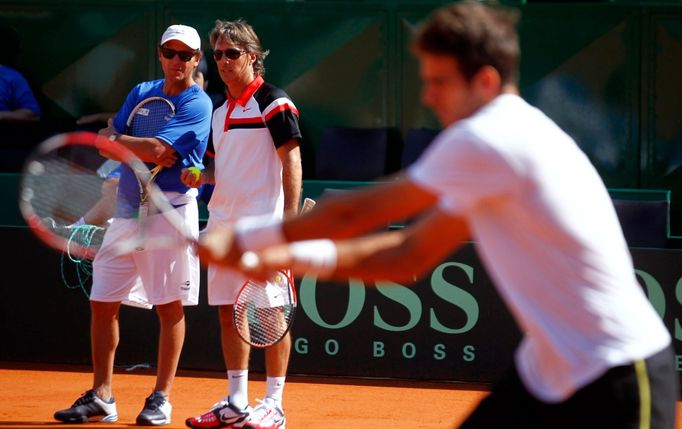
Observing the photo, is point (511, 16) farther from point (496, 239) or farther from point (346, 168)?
point (346, 168)

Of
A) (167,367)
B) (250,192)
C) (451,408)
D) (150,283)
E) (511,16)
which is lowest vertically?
(451,408)

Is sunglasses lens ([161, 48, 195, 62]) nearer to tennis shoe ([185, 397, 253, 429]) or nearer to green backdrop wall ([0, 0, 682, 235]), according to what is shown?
tennis shoe ([185, 397, 253, 429])

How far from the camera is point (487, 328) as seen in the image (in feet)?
24.2

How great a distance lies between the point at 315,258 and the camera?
9.23 ft

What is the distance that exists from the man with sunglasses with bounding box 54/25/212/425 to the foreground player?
10.7ft

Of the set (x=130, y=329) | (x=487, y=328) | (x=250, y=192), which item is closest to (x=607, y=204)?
(x=250, y=192)

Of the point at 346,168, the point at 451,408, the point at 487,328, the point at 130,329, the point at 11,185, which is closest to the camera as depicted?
the point at 451,408

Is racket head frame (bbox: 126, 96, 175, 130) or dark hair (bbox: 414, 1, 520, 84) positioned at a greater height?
dark hair (bbox: 414, 1, 520, 84)

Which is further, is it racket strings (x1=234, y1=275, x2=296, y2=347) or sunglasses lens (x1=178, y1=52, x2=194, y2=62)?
sunglasses lens (x1=178, y1=52, x2=194, y2=62)

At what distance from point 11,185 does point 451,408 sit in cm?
433

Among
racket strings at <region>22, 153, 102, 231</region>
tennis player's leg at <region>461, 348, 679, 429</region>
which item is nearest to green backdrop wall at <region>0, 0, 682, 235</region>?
racket strings at <region>22, 153, 102, 231</region>

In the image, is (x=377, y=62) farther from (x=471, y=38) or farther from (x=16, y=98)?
(x=471, y=38)

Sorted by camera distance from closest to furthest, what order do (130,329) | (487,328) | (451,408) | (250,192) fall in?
(250,192)
(451,408)
(487,328)
(130,329)

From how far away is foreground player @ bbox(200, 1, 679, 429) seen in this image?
105 inches
